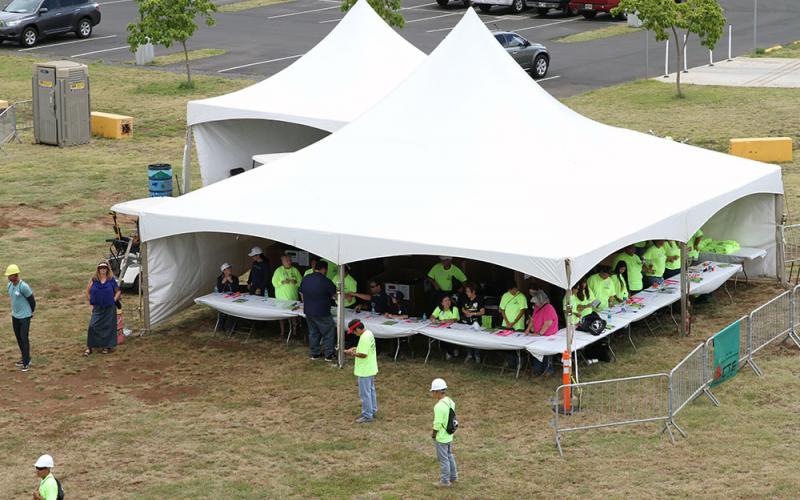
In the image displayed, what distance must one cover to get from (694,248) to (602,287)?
10.1 feet

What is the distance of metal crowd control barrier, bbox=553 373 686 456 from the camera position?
15.9m

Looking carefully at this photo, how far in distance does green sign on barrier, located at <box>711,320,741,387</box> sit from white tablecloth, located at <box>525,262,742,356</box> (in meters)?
1.56

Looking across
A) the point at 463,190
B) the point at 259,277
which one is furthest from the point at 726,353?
the point at 259,277

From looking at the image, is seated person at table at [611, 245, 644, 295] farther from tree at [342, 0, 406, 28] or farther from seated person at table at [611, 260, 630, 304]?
tree at [342, 0, 406, 28]

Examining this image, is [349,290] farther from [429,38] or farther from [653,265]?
[429,38]

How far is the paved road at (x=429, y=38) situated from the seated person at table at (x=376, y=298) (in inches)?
771

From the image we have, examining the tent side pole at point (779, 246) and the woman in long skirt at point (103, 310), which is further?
the tent side pole at point (779, 246)

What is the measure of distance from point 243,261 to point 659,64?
23830 millimetres

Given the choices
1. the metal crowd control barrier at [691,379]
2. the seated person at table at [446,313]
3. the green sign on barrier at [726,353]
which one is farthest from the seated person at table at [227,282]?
the green sign on barrier at [726,353]

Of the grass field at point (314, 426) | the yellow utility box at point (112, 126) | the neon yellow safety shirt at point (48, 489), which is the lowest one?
the grass field at point (314, 426)

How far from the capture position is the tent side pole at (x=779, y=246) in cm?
2212

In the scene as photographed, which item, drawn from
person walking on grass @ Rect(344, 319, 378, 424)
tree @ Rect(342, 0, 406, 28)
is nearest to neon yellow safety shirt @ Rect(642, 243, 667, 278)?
person walking on grass @ Rect(344, 319, 378, 424)

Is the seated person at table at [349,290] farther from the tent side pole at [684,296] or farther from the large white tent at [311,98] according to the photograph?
the large white tent at [311,98]

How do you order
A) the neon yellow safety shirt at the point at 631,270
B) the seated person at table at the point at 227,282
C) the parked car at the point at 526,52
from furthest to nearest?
the parked car at the point at 526,52 < the seated person at table at the point at 227,282 < the neon yellow safety shirt at the point at 631,270
